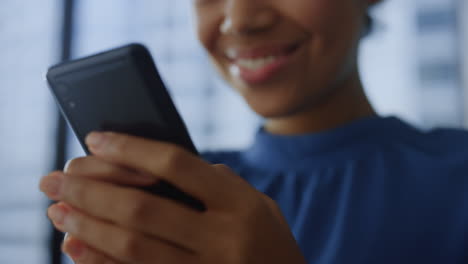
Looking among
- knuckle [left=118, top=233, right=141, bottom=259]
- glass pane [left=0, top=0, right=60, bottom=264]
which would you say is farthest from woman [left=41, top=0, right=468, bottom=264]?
glass pane [left=0, top=0, right=60, bottom=264]

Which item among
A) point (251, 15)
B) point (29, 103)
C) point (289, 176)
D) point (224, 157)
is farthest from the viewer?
point (29, 103)

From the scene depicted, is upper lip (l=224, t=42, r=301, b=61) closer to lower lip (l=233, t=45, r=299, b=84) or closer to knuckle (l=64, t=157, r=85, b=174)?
lower lip (l=233, t=45, r=299, b=84)

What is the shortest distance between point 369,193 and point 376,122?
0.43 ft

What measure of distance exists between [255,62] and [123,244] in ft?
1.32

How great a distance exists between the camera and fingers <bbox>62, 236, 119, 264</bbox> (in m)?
0.36

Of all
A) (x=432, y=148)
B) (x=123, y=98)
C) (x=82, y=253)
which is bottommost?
(x=432, y=148)

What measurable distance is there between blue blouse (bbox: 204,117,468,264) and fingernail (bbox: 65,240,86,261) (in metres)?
0.34

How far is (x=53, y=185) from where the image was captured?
36 centimetres

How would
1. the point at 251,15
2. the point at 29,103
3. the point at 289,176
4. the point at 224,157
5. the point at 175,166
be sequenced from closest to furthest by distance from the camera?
the point at 175,166 → the point at 251,15 → the point at 289,176 → the point at 224,157 → the point at 29,103

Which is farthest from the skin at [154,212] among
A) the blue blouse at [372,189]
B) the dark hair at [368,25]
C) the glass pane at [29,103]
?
the glass pane at [29,103]

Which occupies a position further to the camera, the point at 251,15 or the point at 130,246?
the point at 251,15

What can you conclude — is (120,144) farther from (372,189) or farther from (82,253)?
(372,189)

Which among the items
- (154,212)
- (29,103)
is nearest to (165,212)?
(154,212)

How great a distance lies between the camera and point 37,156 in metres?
1.65
